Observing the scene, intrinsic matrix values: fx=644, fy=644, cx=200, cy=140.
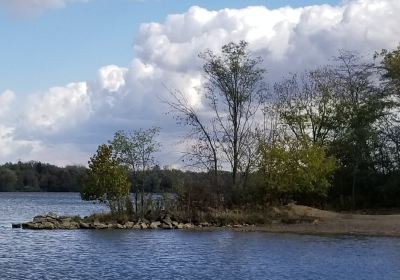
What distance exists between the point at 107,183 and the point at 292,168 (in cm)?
1527

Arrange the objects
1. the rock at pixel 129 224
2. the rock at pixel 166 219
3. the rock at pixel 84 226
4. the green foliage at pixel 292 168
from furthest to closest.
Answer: the green foliage at pixel 292 168
the rock at pixel 166 219
the rock at pixel 84 226
the rock at pixel 129 224

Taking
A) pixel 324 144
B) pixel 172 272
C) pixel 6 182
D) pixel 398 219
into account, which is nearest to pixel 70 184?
pixel 6 182

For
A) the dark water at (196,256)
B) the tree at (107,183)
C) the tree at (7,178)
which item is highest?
the tree at (7,178)

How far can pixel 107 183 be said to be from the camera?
2019 inches

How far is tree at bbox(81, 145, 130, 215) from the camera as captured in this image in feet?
168

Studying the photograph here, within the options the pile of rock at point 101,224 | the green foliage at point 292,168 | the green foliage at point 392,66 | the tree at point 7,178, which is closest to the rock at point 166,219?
the pile of rock at point 101,224

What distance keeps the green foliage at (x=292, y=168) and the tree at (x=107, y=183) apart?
38.4 ft

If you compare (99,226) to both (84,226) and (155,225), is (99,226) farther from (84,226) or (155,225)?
(155,225)

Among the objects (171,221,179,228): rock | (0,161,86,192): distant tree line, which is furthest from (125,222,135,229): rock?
(0,161,86,192): distant tree line

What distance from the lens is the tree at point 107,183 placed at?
51.2 meters

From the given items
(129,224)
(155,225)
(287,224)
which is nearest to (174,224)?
(155,225)

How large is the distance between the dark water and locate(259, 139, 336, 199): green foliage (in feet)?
37.2

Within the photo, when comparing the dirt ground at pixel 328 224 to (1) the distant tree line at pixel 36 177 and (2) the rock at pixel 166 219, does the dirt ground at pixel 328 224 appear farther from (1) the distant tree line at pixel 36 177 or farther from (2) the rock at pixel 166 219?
(1) the distant tree line at pixel 36 177

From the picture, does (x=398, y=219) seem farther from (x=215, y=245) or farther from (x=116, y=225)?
(x=116, y=225)
